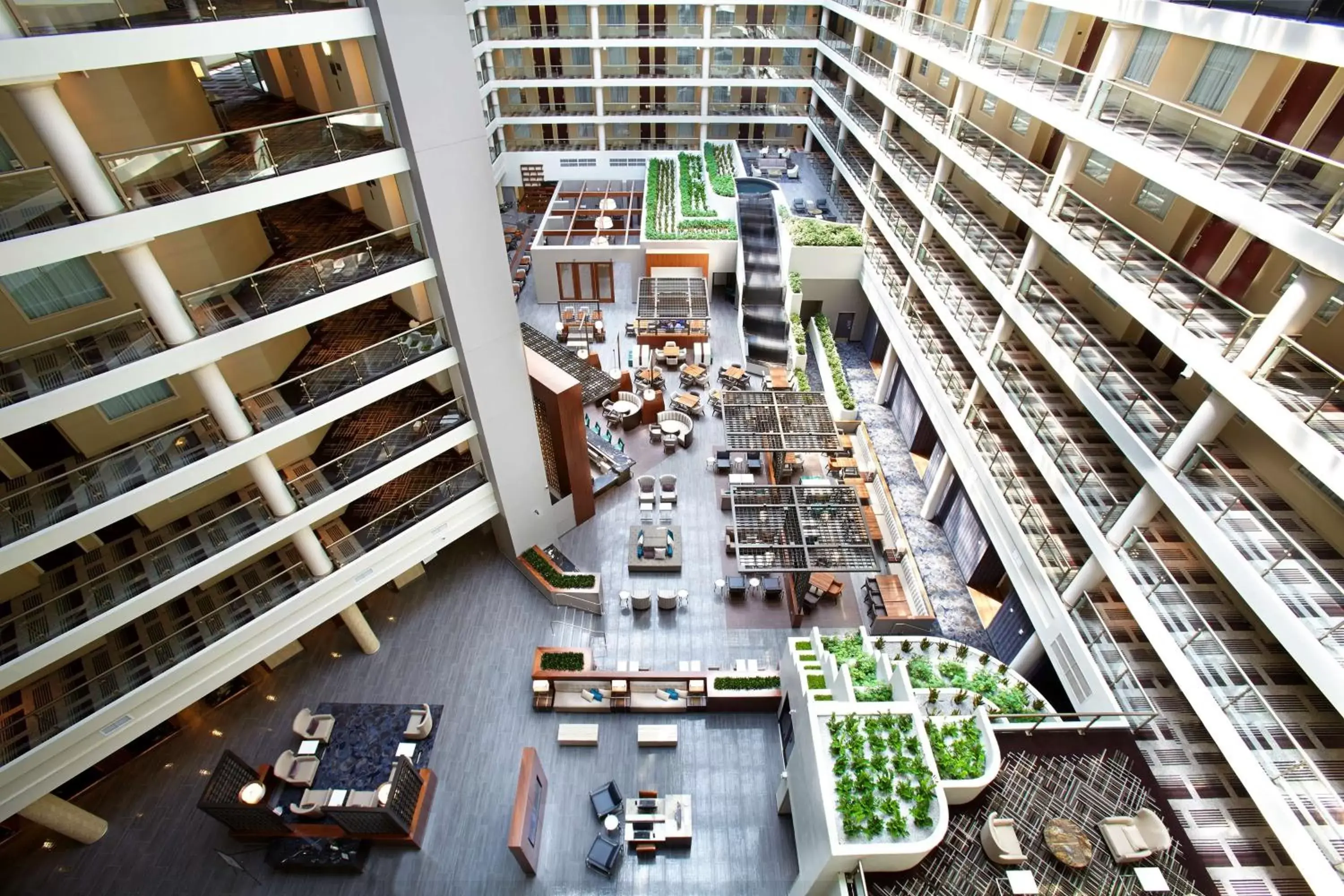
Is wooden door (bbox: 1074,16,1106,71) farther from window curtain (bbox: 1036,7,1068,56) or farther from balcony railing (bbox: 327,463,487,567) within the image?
balcony railing (bbox: 327,463,487,567)

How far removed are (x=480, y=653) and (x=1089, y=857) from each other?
44.0ft

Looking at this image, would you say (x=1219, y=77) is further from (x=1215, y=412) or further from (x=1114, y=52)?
(x=1215, y=412)

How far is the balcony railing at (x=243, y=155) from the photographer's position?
9094 mm

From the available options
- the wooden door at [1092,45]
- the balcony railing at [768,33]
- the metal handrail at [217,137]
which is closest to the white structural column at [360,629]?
the metal handrail at [217,137]

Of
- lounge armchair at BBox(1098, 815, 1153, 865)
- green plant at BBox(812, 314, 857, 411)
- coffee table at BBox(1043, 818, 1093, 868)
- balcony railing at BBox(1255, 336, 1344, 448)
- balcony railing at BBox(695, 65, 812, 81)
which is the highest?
balcony railing at BBox(1255, 336, 1344, 448)

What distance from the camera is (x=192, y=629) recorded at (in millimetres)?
12445

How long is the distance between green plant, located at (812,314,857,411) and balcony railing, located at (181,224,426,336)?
1664cm

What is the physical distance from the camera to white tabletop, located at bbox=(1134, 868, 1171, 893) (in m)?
9.45

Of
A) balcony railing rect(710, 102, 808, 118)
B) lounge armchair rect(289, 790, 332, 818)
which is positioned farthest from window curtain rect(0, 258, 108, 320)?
balcony railing rect(710, 102, 808, 118)

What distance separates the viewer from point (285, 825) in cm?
1298

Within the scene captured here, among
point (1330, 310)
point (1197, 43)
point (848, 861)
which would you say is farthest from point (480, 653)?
point (1197, 43)

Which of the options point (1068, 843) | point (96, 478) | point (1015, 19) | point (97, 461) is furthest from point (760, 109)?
point (1068, 843)

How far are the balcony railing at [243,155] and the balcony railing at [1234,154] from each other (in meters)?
13.9

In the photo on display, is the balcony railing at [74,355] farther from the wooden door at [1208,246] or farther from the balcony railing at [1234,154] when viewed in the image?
the wooden door at [1208,246]
